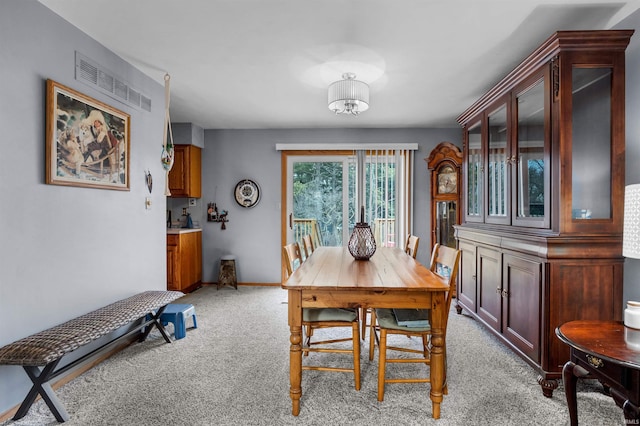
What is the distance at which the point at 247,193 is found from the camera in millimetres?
5184

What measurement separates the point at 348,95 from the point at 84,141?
205 centimetres

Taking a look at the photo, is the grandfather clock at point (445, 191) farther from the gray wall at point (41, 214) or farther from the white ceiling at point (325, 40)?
the gray wall at point (41, 214)

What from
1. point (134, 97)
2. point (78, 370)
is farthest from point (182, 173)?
point (78, 370)

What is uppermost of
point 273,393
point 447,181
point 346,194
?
point 447,181

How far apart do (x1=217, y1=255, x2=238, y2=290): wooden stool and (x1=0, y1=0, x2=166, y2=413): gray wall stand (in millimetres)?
2101

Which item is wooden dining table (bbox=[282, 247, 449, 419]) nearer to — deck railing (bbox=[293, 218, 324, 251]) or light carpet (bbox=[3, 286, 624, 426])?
light carpet (bbox=[3, 286, 624, 426])

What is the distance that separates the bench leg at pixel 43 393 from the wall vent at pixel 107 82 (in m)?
1.90

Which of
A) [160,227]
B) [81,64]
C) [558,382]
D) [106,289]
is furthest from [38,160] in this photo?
[558,382]

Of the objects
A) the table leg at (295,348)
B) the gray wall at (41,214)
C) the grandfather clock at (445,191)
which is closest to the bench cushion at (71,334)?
the gray wall at (41,214)

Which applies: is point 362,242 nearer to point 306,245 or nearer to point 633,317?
point 306,245

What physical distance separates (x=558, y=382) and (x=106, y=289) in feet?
10.9

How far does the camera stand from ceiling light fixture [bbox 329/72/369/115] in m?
2.84

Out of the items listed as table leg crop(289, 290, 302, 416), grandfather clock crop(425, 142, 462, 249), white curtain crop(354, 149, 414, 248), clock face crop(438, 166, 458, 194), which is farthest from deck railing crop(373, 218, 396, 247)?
table leg crop(289, 290, 302, 416)

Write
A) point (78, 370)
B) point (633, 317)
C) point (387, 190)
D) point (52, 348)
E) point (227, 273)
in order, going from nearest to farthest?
point (633, 317)
point (52, 348)
point (78, 370)
point (227, 273)
point (387, 190)
